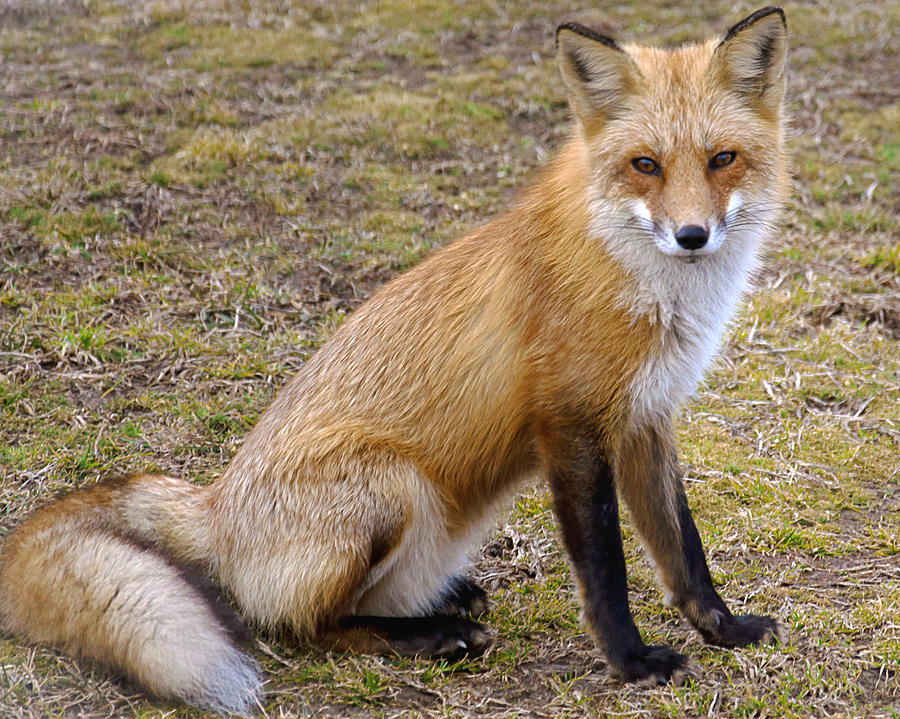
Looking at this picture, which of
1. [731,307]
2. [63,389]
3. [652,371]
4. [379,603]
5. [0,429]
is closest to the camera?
[652,371]

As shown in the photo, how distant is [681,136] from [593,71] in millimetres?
472

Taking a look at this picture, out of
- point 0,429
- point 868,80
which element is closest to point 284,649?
point 0,429

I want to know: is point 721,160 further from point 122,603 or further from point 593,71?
point 122,603

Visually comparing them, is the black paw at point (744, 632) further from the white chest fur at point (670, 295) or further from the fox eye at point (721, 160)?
the fox eye at point (721, 160)

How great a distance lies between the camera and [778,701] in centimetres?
369

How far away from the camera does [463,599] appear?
4.44 meters

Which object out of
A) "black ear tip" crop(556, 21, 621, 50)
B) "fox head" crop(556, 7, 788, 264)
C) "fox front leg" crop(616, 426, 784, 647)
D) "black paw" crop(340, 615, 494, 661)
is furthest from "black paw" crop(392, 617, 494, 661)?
"black ear tip" crop(556, 21, 621, 50)

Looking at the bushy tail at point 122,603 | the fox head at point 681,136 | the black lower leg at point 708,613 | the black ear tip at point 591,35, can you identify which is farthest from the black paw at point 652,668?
the black ear tip at point 591,35

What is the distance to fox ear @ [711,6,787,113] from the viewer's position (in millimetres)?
3582

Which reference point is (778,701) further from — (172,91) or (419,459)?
(172,91)

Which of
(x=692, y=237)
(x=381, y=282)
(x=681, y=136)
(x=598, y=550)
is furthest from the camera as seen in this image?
(x=381, y=282)

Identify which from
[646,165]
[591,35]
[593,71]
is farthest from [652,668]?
[591,35]

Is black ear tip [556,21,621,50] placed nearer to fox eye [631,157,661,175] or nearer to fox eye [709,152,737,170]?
fox eye [631,157,661,175]

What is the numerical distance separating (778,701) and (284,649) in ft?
6.74
